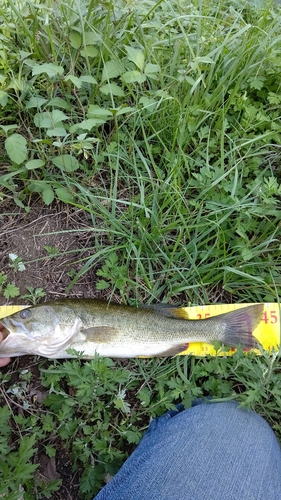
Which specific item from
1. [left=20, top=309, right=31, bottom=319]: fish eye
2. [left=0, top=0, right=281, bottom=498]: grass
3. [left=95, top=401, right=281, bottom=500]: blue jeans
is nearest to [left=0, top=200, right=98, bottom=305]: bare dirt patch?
[left=0, top=0, right=281, bottom=498]: grass

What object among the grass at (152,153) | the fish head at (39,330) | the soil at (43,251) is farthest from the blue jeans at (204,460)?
the soil at (43,251)

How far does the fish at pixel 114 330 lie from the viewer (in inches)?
108

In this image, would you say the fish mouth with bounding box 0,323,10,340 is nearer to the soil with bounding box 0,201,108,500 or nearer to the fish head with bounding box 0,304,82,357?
the fish head with bounding box 0,304,82,357

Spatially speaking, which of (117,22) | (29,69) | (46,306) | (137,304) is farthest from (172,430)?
(117,22)

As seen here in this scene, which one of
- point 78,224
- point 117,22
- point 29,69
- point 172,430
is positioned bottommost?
point 172,430

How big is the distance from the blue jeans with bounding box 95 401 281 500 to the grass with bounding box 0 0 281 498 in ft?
0.85

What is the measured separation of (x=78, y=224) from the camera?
10.9ft

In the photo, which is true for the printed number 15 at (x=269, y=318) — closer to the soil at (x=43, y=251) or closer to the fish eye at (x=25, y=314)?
the soil at (x=43, y=251)

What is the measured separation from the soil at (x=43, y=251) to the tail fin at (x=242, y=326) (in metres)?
1.07

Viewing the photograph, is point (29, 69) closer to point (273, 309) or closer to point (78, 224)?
point (78, 224)

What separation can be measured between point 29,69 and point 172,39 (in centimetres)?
121

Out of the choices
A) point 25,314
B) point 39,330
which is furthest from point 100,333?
point 25,314

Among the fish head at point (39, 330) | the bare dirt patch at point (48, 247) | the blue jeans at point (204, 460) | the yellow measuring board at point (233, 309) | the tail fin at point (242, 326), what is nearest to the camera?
the blue jeans at point (204, 460)

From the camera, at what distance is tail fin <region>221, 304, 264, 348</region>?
9.38 ft
